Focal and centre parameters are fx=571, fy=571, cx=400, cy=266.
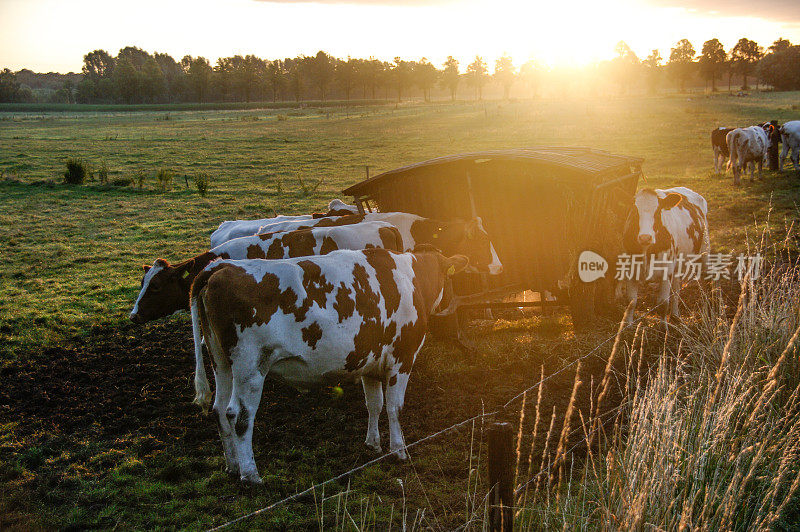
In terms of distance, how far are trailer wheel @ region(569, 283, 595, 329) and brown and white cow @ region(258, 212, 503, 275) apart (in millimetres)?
1211

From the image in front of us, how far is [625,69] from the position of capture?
374ft

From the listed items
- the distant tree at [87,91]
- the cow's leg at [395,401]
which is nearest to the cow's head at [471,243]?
the cow's leg at [395,401]

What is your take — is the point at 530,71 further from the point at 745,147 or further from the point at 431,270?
the point at 431,270

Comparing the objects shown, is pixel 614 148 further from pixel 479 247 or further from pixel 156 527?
pixel 156 527

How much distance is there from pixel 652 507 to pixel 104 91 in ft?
432

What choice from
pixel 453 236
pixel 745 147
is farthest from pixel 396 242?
pixel 745 147

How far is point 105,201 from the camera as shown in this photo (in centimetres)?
2009

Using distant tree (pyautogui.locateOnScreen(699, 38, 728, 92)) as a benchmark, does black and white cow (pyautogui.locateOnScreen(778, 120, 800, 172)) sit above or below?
below

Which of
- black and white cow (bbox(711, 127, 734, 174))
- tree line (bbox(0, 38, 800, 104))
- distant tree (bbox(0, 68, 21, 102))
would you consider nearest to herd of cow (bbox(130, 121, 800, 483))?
black and white cow (bbox(711, 127, 734, 174))

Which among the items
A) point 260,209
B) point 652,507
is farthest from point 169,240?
point 652,507

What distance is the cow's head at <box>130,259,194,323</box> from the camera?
727 centimetres

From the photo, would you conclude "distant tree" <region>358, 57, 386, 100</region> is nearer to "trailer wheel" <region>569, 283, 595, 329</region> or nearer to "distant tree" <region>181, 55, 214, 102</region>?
"distant tree" <region>181, 55, 214, 102</region>

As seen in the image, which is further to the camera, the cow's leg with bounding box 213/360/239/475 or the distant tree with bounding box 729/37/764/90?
the distant tree with bounding box 729/37/764/90

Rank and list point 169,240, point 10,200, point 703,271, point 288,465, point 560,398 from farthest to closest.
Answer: point 10,200, point 169,240, point 703,271, point 560,398, point 288,465
